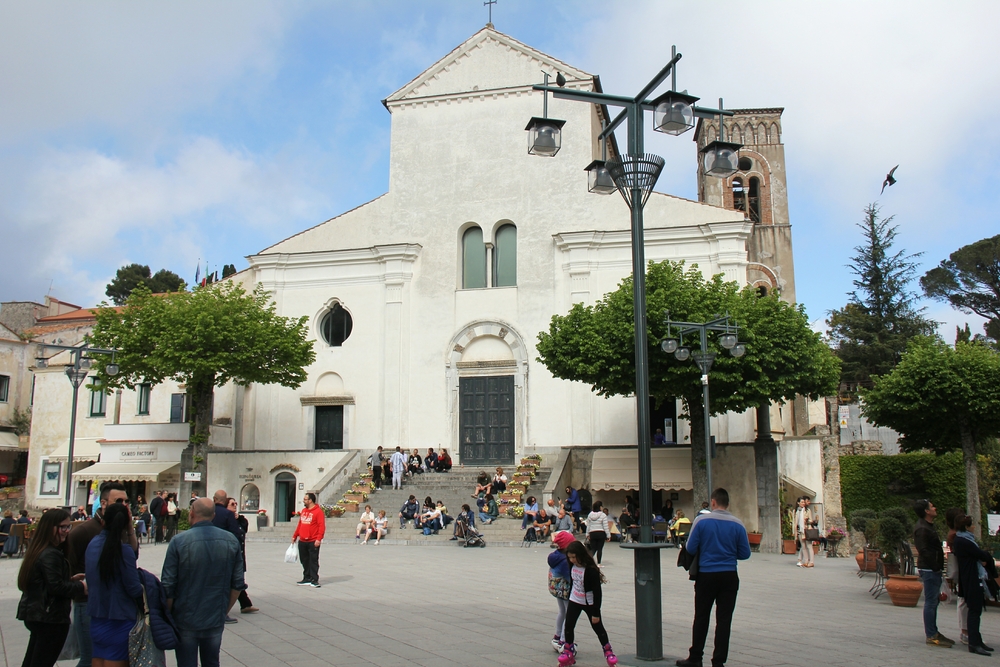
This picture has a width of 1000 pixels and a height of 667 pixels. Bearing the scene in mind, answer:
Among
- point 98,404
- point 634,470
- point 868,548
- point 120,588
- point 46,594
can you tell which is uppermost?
point 98,404

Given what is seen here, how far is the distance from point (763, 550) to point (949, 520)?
15.8m

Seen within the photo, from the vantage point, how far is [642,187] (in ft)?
32.4

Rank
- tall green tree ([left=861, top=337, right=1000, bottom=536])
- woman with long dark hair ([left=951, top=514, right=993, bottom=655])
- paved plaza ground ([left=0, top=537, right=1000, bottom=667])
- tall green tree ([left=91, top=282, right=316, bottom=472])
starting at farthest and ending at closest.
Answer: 1. tall green tree ([left=91, top=282, right=316, bottom=472])
2. tall green tree ([left=861, top=337, right=1000, bottom=536])
3. woman with long dark hair ([left=951, top=514, right=993, bottom=655])
4. paved plaza ground ([left=0, top=537, right=1000, bottom=667])

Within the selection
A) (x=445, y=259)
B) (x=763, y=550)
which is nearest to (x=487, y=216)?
(x=445, y=259)

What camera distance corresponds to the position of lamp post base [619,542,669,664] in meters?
8.60

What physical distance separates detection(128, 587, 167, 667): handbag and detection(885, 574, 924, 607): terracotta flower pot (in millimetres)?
11351

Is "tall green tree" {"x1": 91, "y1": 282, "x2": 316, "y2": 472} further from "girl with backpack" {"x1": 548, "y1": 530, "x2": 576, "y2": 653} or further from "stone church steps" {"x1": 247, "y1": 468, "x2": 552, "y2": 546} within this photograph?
"girl with backpack" {"x1": 548, "y1": 530, "x2": 576, "y2": 653}

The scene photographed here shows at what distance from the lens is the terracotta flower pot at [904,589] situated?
44.1 ft

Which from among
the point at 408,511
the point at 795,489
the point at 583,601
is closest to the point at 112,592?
the point at 583,601

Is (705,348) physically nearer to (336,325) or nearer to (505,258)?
(505,258)

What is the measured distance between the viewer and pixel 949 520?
1085 centimetres

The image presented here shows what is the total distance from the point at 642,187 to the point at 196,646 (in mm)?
6466

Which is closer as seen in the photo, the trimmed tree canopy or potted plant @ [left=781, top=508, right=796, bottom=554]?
the trimmed tree canopy

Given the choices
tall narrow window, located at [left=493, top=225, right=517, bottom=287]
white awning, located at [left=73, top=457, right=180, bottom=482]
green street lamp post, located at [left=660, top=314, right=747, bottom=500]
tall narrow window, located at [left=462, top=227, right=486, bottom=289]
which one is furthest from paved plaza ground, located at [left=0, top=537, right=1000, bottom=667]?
tall narrow window, located at [left=462, top=227, right=486, bottom=289]
